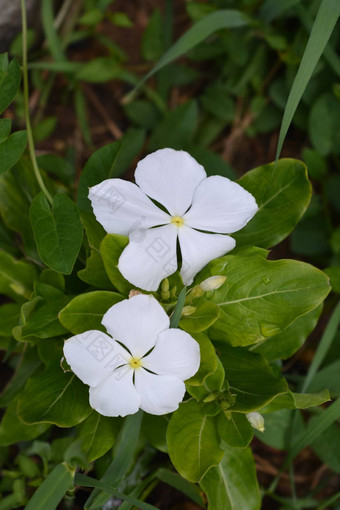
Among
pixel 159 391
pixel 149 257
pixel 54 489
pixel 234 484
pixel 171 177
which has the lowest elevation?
pixel 234 484

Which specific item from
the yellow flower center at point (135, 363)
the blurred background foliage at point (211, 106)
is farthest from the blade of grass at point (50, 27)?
the yellow flower center at point (135, 363)

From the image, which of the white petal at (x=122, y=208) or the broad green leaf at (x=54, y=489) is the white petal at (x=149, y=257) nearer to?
the white petal at (x=122, y=208)

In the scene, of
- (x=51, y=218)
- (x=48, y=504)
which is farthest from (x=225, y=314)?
(x=48, y=504)

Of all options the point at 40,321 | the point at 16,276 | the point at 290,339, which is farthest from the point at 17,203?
the point at 290,339

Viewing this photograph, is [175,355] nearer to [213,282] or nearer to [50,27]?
[213,282]

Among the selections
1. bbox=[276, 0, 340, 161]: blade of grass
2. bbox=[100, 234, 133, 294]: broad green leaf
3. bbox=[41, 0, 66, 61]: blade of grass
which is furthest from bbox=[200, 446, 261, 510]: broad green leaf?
bbox=[41, 0, 66, 61]: blade of grass

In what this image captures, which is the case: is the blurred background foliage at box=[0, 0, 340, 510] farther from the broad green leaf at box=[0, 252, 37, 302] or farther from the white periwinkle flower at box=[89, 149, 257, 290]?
the white periwinkle flower at box=[89, 149, 257, 290]
